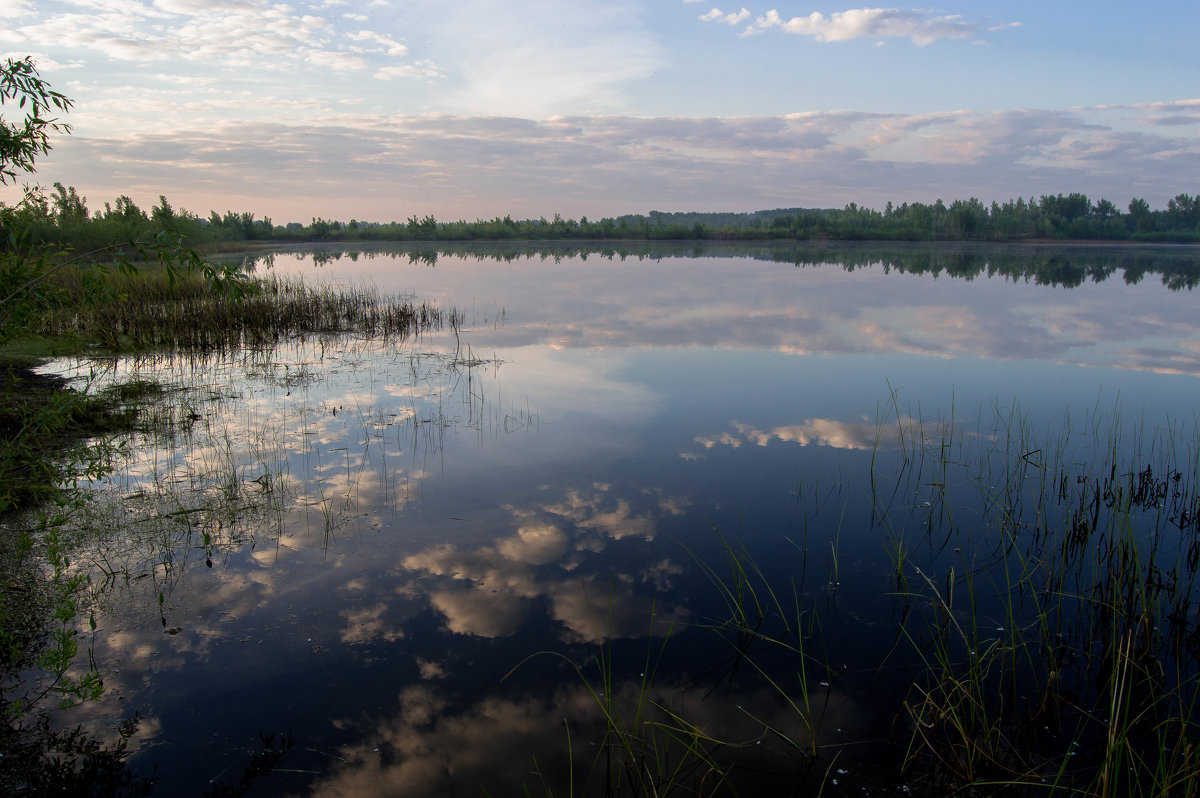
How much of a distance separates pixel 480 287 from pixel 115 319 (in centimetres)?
1208

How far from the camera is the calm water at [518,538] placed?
9.41ft

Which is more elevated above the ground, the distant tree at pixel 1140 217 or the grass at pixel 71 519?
the distant tree at pixel 1140 217

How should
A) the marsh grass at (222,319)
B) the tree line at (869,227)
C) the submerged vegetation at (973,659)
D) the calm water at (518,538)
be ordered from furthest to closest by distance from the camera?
1. the tree line at (869,227)
2. the marsh grass at (222,319)
3. the calm water at (518,538)
4. the submerged vegetation at (973,659)

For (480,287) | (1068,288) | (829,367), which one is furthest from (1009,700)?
(1068,288)

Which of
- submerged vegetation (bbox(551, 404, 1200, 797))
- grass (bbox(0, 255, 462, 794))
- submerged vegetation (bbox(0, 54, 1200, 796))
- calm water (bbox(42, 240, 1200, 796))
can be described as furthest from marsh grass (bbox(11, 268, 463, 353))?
submerged vegetation (bbox(551, 404, 1200, 797))

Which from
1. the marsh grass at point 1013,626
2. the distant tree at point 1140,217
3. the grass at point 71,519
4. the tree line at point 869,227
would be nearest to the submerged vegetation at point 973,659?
the marsh grass at point 1013,626

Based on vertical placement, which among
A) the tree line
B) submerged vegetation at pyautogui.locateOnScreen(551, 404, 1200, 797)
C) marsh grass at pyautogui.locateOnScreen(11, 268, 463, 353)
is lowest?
submerged vegetation at pyautogui.locateOnScreen(551, 404, 1200, 797)

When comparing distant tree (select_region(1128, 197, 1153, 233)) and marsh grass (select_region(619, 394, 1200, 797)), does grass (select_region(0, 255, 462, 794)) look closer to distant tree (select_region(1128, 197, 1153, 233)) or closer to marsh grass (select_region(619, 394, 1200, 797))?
marsh grass (select_region(619, 394, 1200, 797))

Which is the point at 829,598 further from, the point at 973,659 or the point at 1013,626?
the point at 1013,626

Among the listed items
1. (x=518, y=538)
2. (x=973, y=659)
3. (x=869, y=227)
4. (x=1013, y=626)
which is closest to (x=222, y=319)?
(x=518, y=538)

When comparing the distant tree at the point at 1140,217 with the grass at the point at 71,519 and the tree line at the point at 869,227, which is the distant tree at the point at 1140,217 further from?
the grass at the point at 71,519

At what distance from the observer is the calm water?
2869 millimetres

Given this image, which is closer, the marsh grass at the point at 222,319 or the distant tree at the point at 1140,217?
the marsh grass at the point at 222,319

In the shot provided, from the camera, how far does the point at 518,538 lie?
4547 mm
